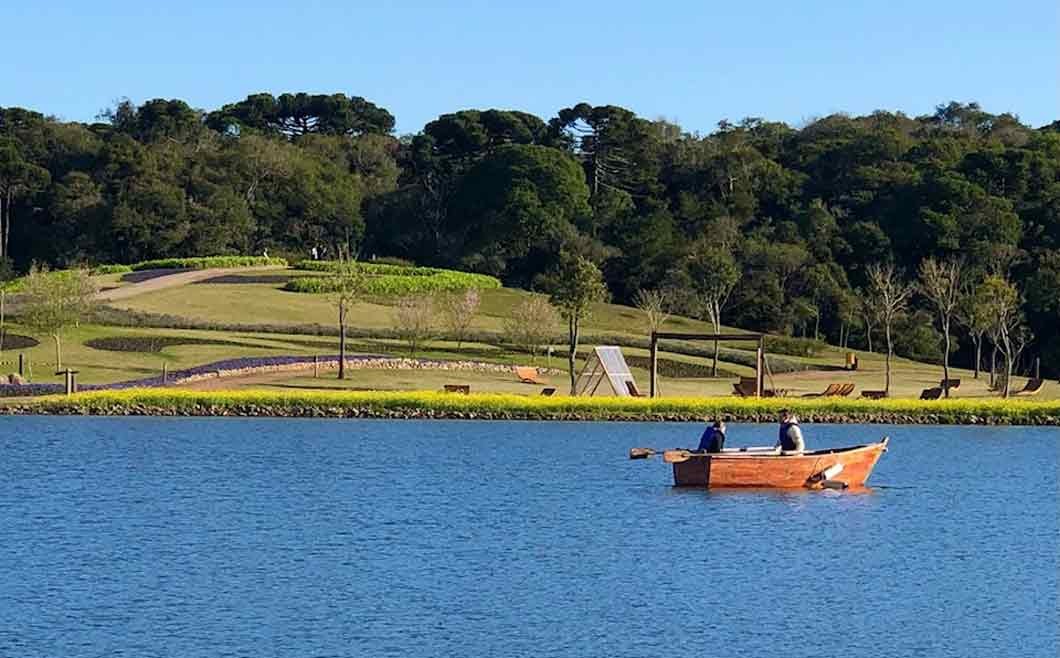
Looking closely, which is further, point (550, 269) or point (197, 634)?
point (550, 269)

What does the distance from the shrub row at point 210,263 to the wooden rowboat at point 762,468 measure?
→ 8022 cm

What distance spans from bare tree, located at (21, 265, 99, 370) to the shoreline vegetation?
1049 cm

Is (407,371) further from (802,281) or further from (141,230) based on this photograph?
(141,230)

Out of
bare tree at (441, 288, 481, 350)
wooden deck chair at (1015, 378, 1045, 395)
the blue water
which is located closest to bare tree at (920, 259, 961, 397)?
wooden deck chair at (1015, 378, 1045, 395)

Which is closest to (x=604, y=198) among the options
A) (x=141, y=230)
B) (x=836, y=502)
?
(x=141, y=230)

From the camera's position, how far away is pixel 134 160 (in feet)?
463

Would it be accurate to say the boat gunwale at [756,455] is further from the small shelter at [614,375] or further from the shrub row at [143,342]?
the shrub row at [143,342]

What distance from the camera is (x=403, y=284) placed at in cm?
11781

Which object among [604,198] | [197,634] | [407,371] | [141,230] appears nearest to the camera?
[197,634]

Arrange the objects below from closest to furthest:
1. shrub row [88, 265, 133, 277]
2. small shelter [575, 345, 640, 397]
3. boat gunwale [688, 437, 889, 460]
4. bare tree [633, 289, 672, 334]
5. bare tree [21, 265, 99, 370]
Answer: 1. boat gunwale [688, 437, 889, 460]
2. small shelter [575, 345, 640, 397]
3. bare tree [21, 265, 99, 370]
4. bare tree [633, 289, 672, 334]
5. shrub row [88, 265, 133, 277]

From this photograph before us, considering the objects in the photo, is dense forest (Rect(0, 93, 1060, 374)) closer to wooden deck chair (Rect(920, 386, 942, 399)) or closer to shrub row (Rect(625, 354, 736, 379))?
Result: shrub row (Rect(625, 354, 736, 379))

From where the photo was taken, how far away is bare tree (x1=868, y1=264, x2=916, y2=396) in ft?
309

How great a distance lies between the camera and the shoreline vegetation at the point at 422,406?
72000 mm

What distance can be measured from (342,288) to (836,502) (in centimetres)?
4458
